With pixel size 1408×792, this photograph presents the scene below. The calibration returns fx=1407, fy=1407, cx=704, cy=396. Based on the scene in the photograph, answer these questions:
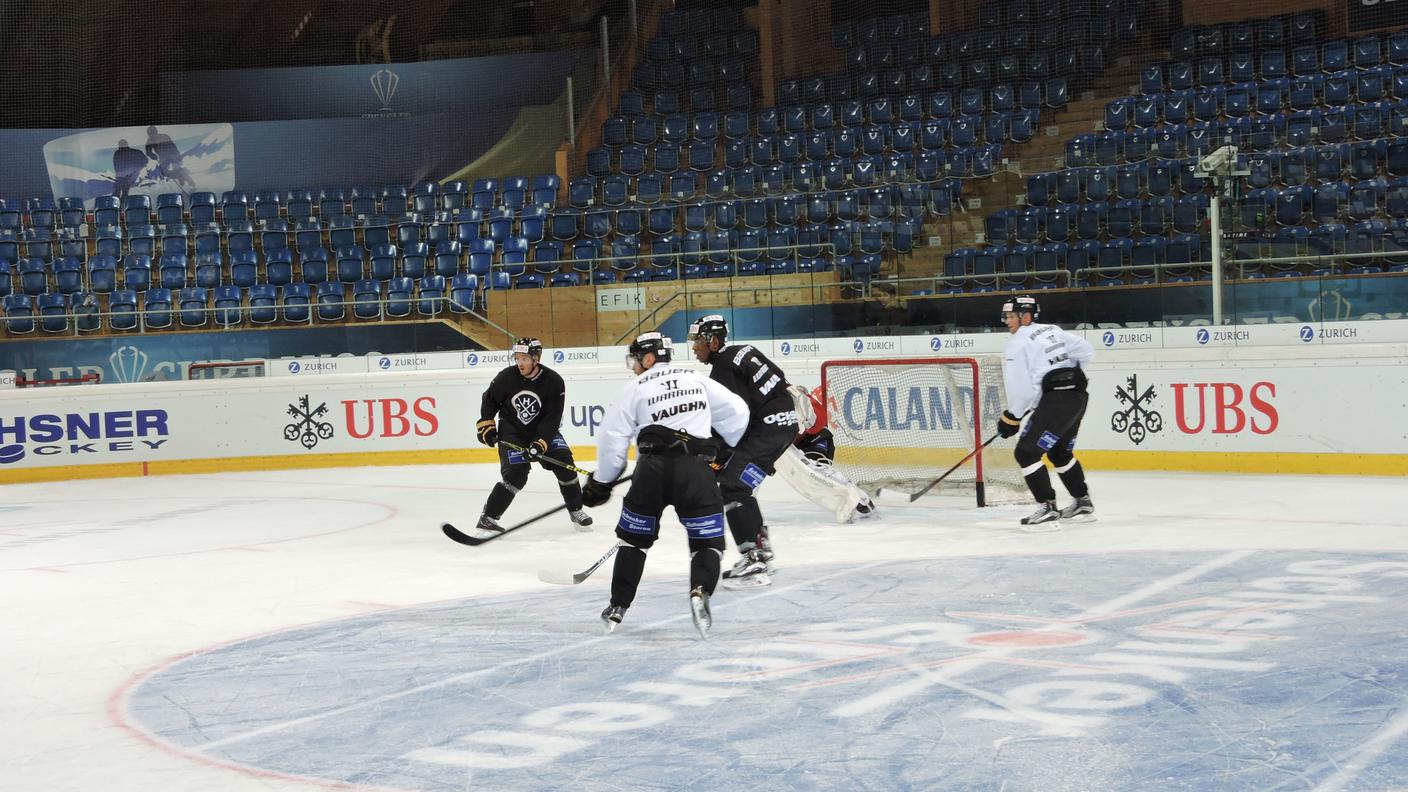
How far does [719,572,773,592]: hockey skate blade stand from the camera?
7115 mm

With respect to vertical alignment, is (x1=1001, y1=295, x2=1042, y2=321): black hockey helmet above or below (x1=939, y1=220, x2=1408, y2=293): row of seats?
below

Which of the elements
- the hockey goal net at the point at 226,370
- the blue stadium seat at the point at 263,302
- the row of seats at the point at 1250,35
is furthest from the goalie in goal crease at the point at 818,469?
the row of seats at the point at 1250,35

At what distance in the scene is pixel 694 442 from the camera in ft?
19.2

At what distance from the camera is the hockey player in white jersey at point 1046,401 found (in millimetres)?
8875

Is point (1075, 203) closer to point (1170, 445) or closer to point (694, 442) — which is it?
point (1170, 445)

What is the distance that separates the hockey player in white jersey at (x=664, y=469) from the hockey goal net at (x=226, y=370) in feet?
35.3

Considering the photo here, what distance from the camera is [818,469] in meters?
9.80

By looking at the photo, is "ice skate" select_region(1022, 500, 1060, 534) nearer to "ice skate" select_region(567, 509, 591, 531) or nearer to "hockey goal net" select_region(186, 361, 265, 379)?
"ice skate" select_region(567, 509, 591, 531)

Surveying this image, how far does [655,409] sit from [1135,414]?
7.66 metres

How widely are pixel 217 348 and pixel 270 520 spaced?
5613 mm

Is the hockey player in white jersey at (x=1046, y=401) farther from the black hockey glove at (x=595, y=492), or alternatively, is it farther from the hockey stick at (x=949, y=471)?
the black hockey glove at (x=595, y=492)

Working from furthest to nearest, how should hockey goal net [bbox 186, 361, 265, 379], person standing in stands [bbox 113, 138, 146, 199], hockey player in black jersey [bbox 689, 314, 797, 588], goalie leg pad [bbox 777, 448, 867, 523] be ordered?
person standing in stands [bbox 113, 138, 146, 199], hockey goal net [bbox 186, 361, 265, 379], goalie leg pad [bbox 777, 448, 867, 523], hockey player in black jersey [bbox 689, 314, 797, 588]

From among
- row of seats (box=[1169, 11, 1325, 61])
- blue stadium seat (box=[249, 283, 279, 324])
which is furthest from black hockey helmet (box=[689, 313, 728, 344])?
row of seats (box=[1169, 11, 1325, 61])

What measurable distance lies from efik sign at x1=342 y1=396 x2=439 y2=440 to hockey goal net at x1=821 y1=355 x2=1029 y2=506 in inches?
219
